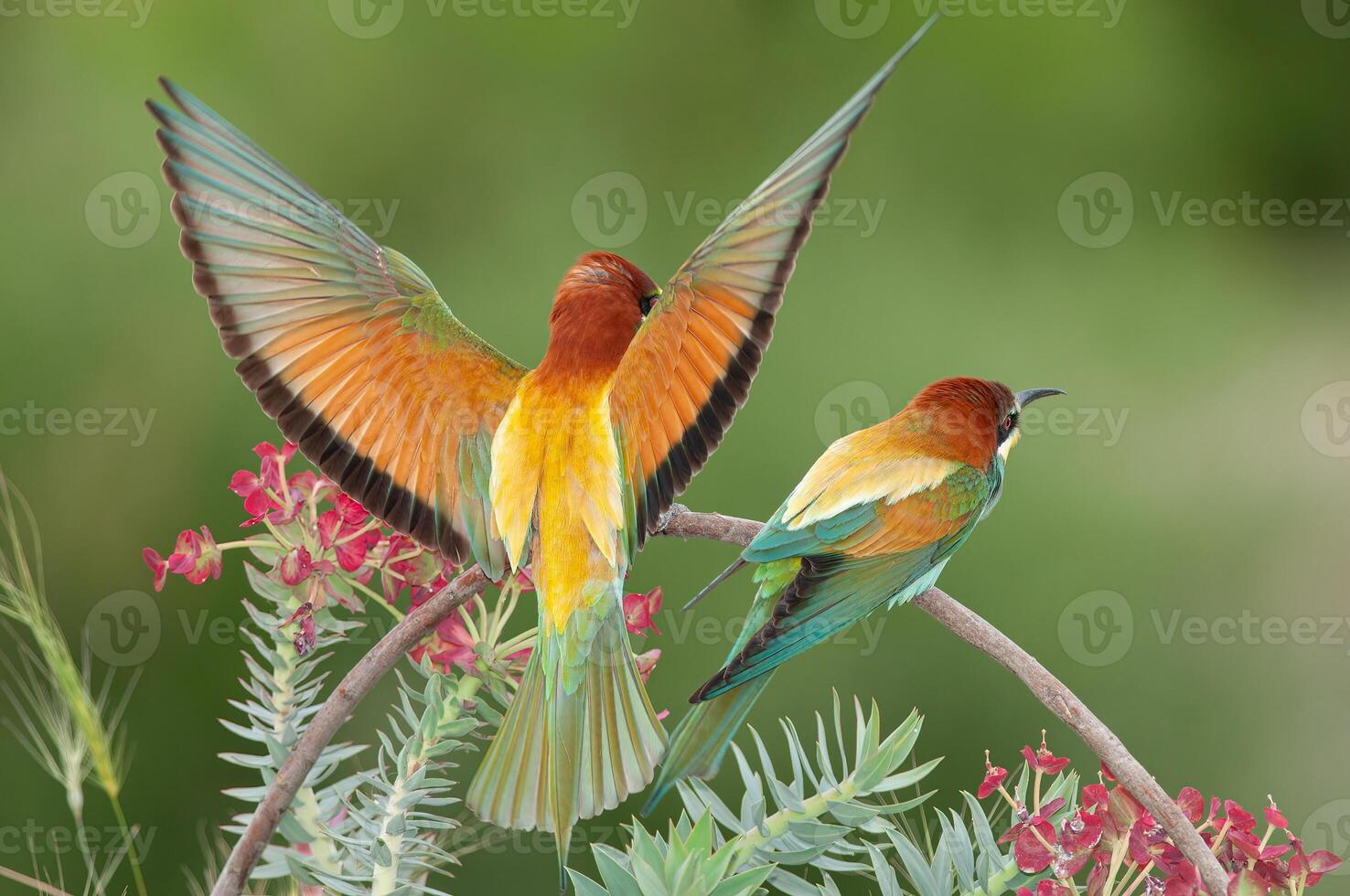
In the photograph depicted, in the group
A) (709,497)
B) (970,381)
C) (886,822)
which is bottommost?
(886,822)

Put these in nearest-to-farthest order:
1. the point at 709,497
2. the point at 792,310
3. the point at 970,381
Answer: the point at 970,381 → the point at 709,497 → the point at 792,310

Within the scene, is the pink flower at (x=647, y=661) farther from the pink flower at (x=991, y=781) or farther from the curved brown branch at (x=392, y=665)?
the pink flower at (x=991, y=781)

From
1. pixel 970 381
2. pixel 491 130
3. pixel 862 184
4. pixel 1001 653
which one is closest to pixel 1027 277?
pixel 862 184

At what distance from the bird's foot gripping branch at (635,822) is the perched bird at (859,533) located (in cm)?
2

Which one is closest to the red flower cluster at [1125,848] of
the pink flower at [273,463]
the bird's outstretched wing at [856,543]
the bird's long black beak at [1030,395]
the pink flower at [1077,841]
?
the pink flower at [1077,841]

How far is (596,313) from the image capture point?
0.61 meters

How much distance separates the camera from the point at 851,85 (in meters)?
1.44

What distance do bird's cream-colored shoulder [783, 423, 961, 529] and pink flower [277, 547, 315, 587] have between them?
230 mm

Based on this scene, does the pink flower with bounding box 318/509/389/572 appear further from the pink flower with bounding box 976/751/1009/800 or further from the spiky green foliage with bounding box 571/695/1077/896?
the pink flower with bounding box 976/751/1009/800

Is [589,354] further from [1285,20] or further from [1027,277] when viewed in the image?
[1285,20]

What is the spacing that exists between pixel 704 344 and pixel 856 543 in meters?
0.15

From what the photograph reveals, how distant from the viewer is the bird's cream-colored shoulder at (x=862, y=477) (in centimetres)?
65

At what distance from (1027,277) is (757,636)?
3.20 ft

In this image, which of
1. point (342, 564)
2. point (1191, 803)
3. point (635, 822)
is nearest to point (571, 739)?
point (635, 822)
